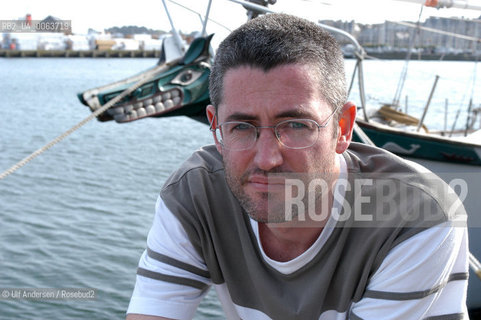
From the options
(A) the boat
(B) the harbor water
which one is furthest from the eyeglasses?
(B) the harbor water

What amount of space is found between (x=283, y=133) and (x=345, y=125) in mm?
274

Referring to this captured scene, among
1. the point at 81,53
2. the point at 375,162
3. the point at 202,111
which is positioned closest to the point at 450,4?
the point at 202,111

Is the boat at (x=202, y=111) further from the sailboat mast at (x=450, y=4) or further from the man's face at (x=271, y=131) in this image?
the man's face at (x=271, y=131)

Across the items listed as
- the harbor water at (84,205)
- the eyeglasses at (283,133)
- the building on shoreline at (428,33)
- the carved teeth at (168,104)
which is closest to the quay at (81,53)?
the harbor water at (84,205)

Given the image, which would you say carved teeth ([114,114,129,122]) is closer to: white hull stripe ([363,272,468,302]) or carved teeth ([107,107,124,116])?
carved teeth ([107,107,124,116])

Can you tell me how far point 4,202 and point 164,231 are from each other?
30.4 feet

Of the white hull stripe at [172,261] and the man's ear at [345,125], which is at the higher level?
the man's ear at [345,125]

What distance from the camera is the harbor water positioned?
7.32 metres

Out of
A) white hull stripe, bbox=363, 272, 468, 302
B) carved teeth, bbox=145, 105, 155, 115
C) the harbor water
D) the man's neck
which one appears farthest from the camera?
the harbor water

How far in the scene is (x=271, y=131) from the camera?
1.96 m

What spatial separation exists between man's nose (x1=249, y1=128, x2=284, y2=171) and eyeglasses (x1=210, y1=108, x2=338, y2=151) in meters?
0.01

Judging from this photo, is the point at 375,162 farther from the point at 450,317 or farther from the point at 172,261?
the point at 172,261

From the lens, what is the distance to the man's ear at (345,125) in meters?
2.12

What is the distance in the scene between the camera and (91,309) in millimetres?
6961
